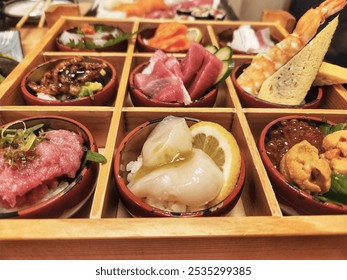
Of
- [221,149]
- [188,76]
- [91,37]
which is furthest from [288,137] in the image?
[91,37]

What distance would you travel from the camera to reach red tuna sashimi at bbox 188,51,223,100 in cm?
137

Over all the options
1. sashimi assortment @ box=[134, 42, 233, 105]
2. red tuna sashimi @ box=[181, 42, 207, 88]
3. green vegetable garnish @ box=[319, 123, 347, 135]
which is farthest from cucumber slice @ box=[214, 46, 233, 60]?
green vegetable garnish @ box=[319, 123, 347, 135]

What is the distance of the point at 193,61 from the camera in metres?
1.41

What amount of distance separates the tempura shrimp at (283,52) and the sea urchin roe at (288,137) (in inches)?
14.5

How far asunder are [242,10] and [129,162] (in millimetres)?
2315

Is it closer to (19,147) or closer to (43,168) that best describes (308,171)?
(43,168)

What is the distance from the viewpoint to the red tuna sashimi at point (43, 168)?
0.90m

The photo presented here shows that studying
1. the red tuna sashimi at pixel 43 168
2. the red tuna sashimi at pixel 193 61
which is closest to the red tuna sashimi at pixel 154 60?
the red tuna sashimi at pixel 193 61

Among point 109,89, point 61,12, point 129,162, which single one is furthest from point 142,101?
point 61,12

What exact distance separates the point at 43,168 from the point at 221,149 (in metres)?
0.62

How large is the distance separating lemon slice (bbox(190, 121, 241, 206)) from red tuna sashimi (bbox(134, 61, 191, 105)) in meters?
0.21

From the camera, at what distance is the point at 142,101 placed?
54.2 inches

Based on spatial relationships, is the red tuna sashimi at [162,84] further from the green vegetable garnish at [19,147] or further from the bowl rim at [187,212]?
the green vegetable garnish at [19,147]

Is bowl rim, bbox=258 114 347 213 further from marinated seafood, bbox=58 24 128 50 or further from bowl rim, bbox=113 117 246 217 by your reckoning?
marinated seafood, bbox=58 24 128 50
